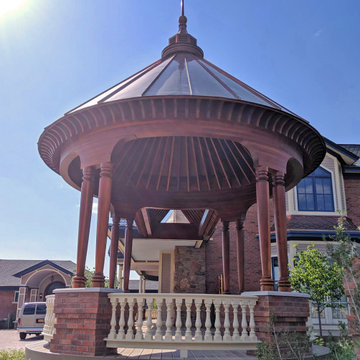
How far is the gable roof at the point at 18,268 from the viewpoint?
1529 inches

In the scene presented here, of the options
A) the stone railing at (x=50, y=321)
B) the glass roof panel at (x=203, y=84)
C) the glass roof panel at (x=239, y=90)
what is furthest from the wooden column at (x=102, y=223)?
the glass roof panel at (x=239, y=90)

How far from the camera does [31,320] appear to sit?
21656mm

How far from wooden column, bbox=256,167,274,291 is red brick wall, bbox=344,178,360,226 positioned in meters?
12.8

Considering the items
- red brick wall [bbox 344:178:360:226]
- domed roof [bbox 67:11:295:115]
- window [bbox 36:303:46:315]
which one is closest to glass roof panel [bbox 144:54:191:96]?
domed roof [bbox 67:11:295:115]

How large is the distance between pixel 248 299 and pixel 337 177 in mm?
13681

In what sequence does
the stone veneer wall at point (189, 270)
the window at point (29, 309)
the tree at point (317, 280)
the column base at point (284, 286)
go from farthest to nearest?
1. the window at point (29, 309)
2. the stone veneer wall at point (189, 270)
3. the tree at point (317, 280)
4. the column base at point (284, 286)

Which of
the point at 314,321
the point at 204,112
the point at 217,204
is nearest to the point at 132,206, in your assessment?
the point at 217,204

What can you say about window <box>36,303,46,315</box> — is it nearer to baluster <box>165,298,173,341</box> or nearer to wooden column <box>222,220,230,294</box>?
wooden column <box>222,220,230,294</box>

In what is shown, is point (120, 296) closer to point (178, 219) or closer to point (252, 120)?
point (252, 120)

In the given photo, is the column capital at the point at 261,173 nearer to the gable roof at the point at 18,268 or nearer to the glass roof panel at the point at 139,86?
the glass roof panel at the point at 139,86

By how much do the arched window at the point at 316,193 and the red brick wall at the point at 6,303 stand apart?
32121 millimetres

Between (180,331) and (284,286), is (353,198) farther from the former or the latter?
(180,331)

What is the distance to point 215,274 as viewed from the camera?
18.1 m

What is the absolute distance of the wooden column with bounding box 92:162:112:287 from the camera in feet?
23.7
